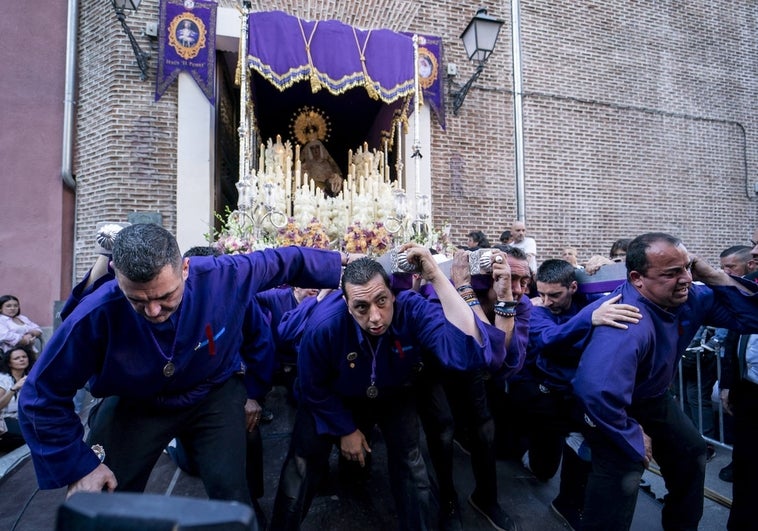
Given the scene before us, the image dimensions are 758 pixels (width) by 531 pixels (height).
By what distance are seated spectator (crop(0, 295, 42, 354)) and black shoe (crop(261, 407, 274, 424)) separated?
3.04 metres

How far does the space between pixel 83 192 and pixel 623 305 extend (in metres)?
8.05

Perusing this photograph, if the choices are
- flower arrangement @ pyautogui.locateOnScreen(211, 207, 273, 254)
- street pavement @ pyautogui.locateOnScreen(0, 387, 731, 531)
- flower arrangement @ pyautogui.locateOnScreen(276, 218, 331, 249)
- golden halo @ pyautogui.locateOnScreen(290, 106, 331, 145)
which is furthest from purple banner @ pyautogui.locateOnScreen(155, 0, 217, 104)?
street pavement @ pyautogui.locateOnScreen(0, 387, 731, 531)

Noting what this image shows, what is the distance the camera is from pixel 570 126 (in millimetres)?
9633

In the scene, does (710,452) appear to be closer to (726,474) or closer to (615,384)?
(726,474)

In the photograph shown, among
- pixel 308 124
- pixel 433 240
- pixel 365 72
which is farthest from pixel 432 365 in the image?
pixel 308 124

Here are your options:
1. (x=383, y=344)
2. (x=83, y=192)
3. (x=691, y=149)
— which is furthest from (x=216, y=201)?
(x=691, y=149)

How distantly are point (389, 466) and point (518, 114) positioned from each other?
801 cm

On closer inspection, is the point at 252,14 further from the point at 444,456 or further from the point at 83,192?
the point at 444,456

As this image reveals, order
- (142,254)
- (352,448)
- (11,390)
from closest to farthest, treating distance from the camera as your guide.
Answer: (142,254) < (352,448) < (11,390)

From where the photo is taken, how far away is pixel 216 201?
325 inches

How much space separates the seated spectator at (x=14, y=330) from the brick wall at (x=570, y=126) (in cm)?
158

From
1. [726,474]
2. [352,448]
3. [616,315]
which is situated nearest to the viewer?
[616,315]

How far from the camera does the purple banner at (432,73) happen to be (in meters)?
8.54

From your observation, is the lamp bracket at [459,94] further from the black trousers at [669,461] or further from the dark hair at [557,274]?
the black trousers at [669,461]
